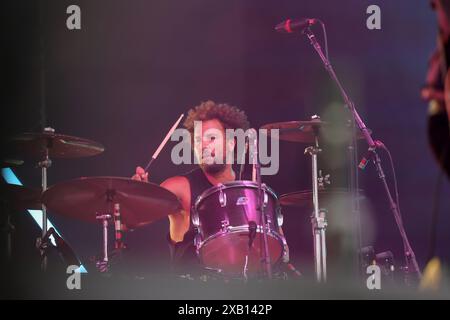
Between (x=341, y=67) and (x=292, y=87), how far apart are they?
0.99ft

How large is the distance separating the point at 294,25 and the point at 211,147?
83 centimetres

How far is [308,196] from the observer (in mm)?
3805

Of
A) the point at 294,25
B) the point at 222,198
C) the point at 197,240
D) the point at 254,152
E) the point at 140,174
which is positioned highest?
the point at 294,25

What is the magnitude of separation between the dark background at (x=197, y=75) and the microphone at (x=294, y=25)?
0.05 metres

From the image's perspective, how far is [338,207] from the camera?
3.91 metres

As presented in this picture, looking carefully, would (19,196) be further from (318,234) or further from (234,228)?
(318,234)

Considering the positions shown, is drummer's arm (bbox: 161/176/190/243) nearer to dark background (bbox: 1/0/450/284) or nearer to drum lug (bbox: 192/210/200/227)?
dark background (bbox: 1/0/450/284)

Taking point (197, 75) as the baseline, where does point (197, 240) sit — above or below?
below

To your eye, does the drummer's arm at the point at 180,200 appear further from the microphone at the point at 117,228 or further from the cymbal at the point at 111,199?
the microphone at the point at 117,228

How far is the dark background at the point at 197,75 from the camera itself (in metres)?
3.86

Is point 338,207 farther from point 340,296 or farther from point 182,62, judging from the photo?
point 182,62

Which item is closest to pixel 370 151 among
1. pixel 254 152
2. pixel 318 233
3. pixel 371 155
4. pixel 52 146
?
pixel 371 155

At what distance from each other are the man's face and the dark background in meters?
0.14

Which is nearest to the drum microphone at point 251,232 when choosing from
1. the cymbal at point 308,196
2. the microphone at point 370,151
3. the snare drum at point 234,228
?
the snare drum at point 234,228
